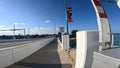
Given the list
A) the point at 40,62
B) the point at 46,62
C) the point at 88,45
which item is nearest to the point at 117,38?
the point at 46,62

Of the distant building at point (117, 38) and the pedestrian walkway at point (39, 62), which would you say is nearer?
the distant building at point (117, 38)

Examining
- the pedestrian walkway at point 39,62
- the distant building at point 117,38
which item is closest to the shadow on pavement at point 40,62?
the pedestrian walkway at point 39,62

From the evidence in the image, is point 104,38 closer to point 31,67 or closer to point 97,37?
point 97,37

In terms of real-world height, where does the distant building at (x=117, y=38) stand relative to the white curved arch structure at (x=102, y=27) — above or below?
below

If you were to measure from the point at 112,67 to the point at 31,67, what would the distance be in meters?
7.88

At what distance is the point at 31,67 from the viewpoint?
10906 mm

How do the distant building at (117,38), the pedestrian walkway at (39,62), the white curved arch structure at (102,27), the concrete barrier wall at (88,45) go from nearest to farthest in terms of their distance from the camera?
the concrete barrier wall at (88,45) → the white curved arch structure at (102,27) → the distant building at (117,38) → the pedestrian walkway at (39,62)

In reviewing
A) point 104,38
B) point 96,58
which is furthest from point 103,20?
point 96,58

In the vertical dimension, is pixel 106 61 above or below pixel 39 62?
above

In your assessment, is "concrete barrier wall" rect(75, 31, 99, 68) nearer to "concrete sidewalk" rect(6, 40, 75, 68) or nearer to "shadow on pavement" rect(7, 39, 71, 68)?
"concrete sidewalk" rect(6, 40, 75, 68)

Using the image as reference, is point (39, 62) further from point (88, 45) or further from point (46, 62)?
point (88, 45)

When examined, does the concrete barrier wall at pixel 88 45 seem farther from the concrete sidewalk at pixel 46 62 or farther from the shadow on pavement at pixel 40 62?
the shadow on pavement at pixel 40 62

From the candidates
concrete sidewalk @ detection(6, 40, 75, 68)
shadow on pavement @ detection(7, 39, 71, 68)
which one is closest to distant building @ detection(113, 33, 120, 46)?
Result: concrete sidewalk @ detection(6, 40, 75, 68)

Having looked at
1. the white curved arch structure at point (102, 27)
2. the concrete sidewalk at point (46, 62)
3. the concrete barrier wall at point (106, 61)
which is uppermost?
the white curved arch structure at point (102, 27)
